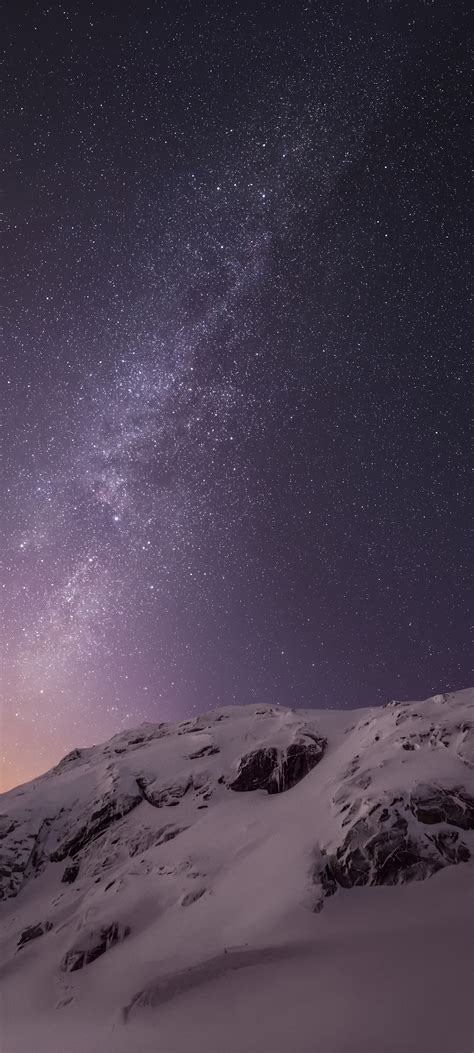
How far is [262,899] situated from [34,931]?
59.2 ft

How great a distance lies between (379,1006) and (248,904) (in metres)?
10.2

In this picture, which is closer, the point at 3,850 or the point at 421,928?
the point at 421,928

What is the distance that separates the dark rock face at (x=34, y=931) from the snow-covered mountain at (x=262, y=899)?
20 cm

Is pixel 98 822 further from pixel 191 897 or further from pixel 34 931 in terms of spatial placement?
pixel 191 897

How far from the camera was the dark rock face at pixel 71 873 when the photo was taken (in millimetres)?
40969

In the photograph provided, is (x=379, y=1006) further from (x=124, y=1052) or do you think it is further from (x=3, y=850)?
(x=3, y=850)

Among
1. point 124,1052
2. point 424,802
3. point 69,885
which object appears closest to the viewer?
point 124,1052

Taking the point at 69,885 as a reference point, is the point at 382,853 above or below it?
below

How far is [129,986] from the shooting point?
77.5 ft

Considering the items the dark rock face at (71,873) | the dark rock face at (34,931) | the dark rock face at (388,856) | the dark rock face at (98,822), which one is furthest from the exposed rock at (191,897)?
the dark rock face at (98,822)

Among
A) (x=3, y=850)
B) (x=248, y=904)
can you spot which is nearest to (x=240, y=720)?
(x=3, y=850)

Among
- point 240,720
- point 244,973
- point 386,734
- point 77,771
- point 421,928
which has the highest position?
point 77,771

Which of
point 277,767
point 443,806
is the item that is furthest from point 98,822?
point 443,806

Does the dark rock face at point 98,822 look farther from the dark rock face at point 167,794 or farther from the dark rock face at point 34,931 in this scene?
the dark rock face at point 34,931
